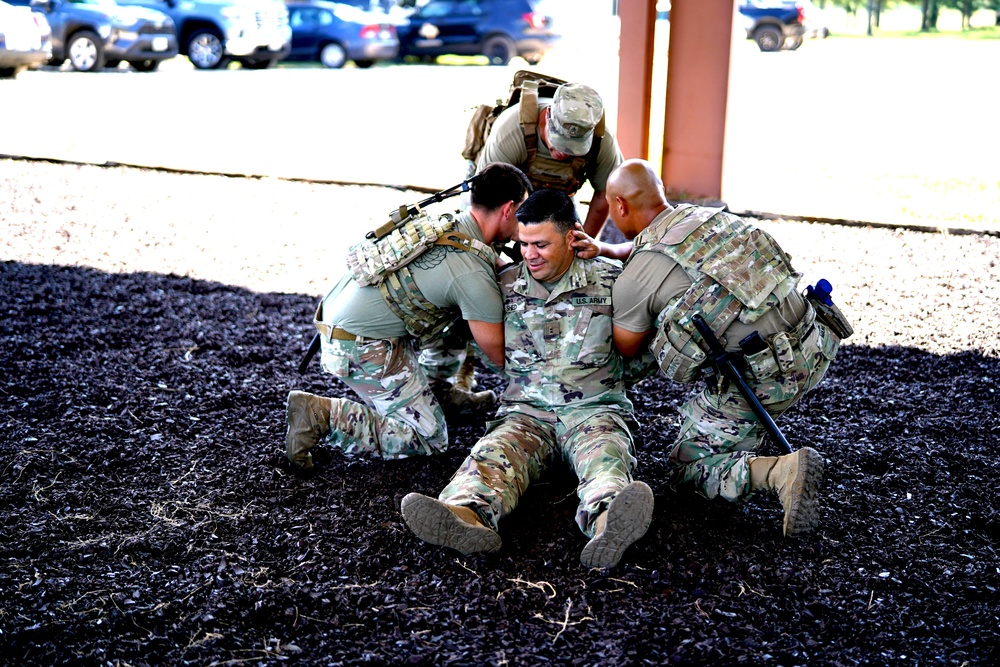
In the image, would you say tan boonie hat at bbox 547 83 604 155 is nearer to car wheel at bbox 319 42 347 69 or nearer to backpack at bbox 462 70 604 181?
backpack at bbox 462 70 604 181

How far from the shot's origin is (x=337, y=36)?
21.0 m

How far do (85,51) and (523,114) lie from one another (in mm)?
15123

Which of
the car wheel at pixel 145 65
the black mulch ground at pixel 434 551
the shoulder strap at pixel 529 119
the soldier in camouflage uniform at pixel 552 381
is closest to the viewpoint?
the black mulch ground at pixel 434 551

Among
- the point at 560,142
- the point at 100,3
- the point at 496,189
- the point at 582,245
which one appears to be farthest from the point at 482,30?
the point at 582,245

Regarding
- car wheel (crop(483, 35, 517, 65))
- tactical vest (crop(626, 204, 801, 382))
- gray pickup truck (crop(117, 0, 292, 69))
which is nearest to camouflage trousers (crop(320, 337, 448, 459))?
tactical vest (crop(626, 204, 801, 382))

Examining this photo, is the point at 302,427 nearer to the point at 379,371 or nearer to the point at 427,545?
the point at 379,371

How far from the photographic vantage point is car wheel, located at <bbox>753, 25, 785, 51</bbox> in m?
26.9

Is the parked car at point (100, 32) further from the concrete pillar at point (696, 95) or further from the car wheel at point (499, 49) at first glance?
the concrete pillar at point (696, 95)

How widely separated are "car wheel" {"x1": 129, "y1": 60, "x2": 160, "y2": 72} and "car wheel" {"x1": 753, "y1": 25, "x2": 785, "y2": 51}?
1613 cm

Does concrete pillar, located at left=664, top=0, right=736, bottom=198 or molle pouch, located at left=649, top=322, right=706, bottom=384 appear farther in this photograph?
concrete pillar, located at left=664, top=0, right=736, bottom=198

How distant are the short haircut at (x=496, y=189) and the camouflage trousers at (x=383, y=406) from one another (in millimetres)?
738

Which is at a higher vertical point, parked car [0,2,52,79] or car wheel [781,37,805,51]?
car wheel [781,37,805,51]

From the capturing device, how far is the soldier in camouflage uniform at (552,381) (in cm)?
380

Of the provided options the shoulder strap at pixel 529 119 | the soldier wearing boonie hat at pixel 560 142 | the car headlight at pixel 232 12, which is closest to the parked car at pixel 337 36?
the car headlight at pixel 232 12
